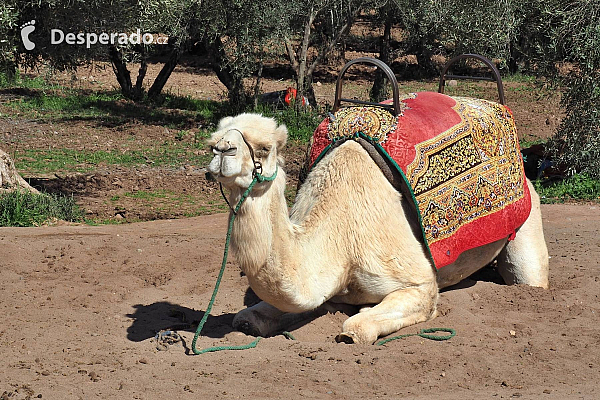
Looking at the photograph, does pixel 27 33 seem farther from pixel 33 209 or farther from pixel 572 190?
pixel 572 190

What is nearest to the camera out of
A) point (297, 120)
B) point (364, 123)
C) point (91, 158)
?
point (364, 123)

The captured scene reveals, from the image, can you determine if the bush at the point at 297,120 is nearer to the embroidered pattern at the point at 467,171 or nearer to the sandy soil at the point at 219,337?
the sandy soil at the point at 219,337

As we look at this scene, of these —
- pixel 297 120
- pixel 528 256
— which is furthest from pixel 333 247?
pixel 297 120

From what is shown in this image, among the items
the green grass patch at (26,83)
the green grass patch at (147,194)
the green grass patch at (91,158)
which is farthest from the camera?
the green grass patch at (26,83)

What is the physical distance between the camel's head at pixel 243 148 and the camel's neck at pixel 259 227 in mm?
114

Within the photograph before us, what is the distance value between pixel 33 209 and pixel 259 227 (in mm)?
5776

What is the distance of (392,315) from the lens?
196 inches

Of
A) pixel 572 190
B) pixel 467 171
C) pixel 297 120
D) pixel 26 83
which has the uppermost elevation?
pixel 467 171

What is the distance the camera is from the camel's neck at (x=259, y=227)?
4.11m

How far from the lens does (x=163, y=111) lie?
18.2 meters

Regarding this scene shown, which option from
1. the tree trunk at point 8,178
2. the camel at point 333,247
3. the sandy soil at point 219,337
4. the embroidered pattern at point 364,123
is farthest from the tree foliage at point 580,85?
the tree trunk at point 8,178

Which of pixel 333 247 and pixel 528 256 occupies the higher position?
pixel 333 247

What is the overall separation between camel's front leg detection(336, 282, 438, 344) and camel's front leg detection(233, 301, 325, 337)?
0.53m

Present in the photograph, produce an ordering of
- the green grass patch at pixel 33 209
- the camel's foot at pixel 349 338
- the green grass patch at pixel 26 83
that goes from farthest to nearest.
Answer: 1. the green grass patch at pixel 26 83
2. the green grass patch at pixel 33 209
3. the camel's foot at pixel 349 338
